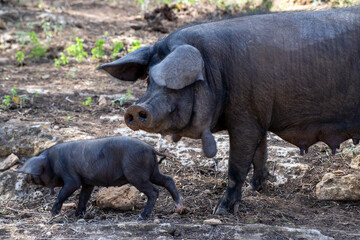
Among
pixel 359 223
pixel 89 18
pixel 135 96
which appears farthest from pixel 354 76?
pixel 89 18

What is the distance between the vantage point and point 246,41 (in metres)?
4.68

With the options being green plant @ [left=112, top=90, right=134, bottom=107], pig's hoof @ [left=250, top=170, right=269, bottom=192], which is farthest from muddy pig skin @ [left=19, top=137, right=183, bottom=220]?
green plant @ [left=112, top=90, right=134, bottom=107]

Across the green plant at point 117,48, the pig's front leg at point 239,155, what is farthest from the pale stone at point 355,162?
the green plant at point 117,48

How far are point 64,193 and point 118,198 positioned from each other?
1.63 ft

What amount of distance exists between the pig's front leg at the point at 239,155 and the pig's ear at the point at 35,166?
1.64 m

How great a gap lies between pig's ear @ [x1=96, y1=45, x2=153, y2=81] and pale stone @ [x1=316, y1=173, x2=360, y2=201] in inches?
82.5

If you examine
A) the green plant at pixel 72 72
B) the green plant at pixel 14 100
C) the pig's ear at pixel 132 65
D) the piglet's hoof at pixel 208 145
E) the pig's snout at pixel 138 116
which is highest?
the pig's ear at pixel 132 65

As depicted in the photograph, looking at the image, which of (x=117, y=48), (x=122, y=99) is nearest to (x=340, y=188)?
(x=122, y=99)

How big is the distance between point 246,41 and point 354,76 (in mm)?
971

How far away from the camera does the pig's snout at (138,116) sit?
4.10 m

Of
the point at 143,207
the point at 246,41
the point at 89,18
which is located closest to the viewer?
the point at 246,41

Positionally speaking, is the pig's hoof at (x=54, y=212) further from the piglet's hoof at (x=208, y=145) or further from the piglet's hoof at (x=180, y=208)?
the piglet's hoof at (x=208, y=145)

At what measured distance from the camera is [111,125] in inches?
267

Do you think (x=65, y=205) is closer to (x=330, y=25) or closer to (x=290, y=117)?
(x=290, y=117)
